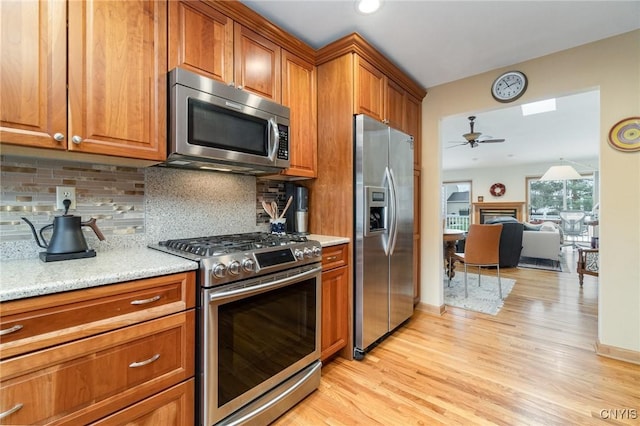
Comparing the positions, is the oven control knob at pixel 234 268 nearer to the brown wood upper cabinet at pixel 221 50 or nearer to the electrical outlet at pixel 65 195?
the electrical outlet at pixel 65 195

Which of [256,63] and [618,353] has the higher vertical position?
[256,63]

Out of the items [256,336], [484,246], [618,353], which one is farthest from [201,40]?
[484,246]

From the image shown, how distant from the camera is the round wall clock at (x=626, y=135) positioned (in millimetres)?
2010

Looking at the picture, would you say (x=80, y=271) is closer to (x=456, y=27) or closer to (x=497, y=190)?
(x=456, y=27)

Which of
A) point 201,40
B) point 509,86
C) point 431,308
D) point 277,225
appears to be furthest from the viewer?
point 431,308

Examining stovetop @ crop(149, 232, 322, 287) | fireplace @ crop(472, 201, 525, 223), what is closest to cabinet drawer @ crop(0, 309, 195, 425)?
stovetop @ crop(149, 232, 322, 287)

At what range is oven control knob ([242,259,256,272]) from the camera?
130cm

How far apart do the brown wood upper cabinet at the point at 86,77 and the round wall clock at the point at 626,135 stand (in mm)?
3098

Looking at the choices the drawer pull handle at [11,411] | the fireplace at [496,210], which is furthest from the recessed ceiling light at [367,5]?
the fireplace at [496,210]

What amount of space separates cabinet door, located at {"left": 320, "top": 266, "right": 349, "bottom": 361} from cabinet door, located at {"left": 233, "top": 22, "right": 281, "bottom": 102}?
1312 millimetres

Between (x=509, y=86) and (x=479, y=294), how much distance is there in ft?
8.03

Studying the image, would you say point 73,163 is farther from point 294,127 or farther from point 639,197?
point 639,197

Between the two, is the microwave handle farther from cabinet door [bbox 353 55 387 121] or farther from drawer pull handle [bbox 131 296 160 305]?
drawer pull handle [bbox 131 296 160 305]

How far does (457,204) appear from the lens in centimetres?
984
